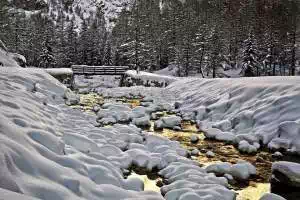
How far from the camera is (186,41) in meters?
60.4

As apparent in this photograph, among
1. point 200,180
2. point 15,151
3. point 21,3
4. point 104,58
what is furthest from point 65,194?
point 21,3

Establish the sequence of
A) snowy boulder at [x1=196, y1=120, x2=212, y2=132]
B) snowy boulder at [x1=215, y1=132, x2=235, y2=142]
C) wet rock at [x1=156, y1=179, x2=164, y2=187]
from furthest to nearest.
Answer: snowy boulder at [x1=196, y1=120, x2=212, y2=132], snowy boulder at [x1=215, y1=132, x2=235, y2=142], wet rock at [x1=156, y1=179, x2=164, y2=187]

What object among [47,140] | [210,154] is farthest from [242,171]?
[47,140]

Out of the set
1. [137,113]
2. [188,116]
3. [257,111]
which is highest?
[257,111]

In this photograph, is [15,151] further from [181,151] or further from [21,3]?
[21,3]

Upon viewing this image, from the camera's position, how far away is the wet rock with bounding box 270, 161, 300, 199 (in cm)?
902

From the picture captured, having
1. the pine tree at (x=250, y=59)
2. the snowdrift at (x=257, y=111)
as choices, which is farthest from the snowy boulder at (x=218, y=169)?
the pine tree at (x=250, y=59)

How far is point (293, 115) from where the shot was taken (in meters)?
15.3

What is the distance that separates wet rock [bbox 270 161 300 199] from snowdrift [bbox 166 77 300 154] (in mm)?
3795

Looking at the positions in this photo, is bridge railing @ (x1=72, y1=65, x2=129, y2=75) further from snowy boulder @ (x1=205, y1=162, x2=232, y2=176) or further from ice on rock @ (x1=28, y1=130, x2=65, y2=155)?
ice on rock @ (x1=28, y1=130, x2=65, y2=155)

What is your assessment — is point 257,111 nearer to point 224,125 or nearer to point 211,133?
point 224,125

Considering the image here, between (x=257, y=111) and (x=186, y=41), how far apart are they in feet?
146

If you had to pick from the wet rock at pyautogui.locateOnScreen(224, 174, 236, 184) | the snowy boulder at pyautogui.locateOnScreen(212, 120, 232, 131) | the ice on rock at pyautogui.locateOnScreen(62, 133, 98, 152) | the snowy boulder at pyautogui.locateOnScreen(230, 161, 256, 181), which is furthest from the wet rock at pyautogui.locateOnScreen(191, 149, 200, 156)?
the snowy boulder at pyautogui.locateOnScreen(212, 120, 232, 131)

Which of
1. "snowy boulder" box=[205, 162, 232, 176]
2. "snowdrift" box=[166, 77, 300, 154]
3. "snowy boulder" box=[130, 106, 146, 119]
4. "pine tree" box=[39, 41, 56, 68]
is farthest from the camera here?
"pine tree" box=[39, 41, 56, 68]
